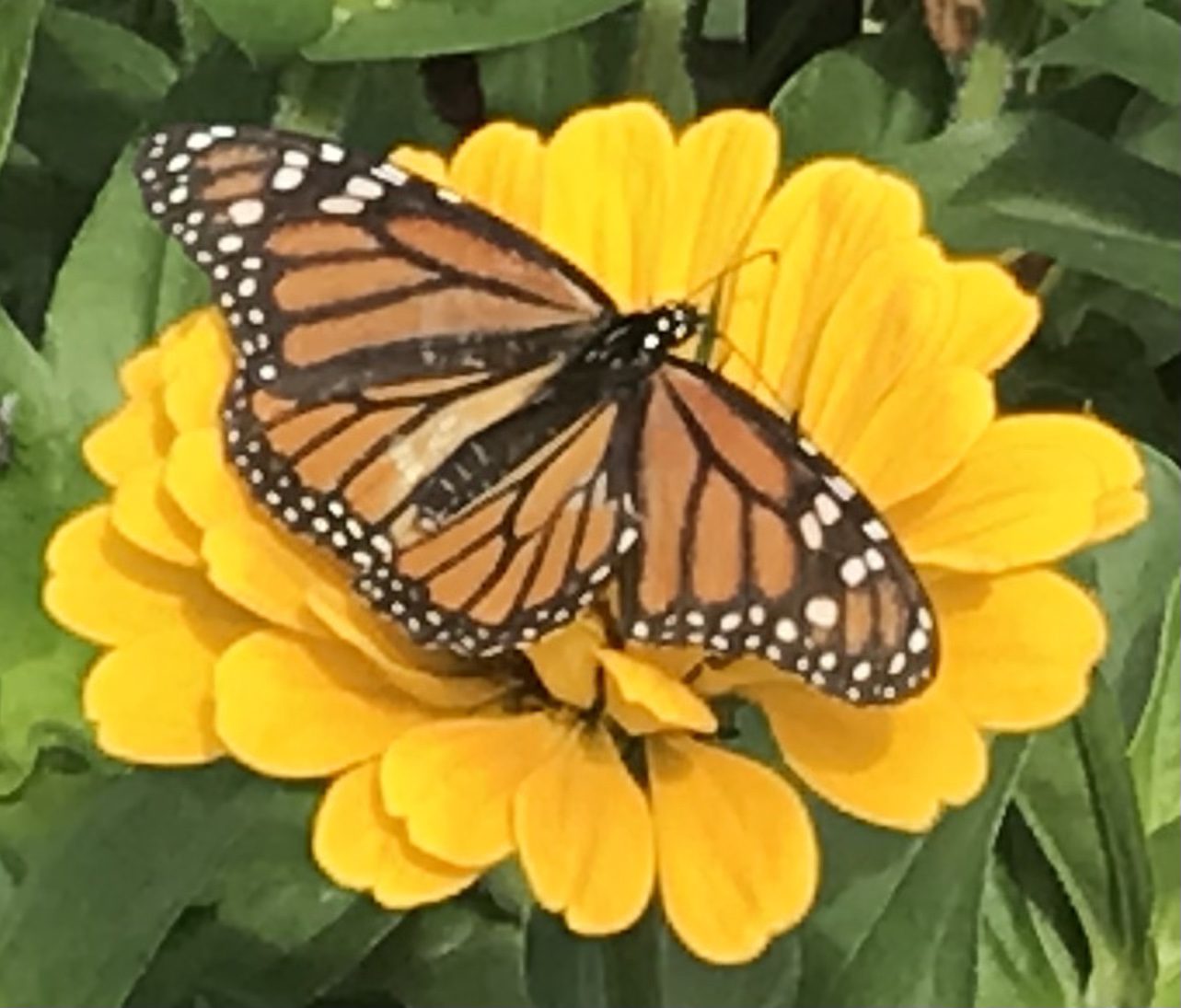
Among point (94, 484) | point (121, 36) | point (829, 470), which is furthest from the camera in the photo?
point (121, 36)

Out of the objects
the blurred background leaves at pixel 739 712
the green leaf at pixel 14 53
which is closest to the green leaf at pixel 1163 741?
the blurred background leaves at pixel 739 712

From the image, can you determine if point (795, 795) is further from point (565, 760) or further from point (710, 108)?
point (710, 108)

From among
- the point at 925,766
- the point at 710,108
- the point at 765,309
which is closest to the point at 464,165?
the point at 765,309

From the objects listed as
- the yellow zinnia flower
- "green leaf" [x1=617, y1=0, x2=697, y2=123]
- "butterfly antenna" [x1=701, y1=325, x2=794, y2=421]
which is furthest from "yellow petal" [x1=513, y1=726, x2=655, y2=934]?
"green leaf" [x1=617, y1=0, x2=697, y2=123]

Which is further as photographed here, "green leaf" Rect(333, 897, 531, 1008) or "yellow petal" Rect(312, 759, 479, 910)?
"green leaf" Rect(333, 897, 531, 1008)

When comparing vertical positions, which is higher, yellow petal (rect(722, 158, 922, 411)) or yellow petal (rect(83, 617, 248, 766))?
yellow petal (rect(722, 158, 922, 411))

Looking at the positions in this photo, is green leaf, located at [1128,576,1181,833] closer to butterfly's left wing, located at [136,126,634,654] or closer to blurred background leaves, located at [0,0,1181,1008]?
blurred background leaves, located at [0,0,1181,1008]

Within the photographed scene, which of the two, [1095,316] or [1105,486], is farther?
[1095,316]
